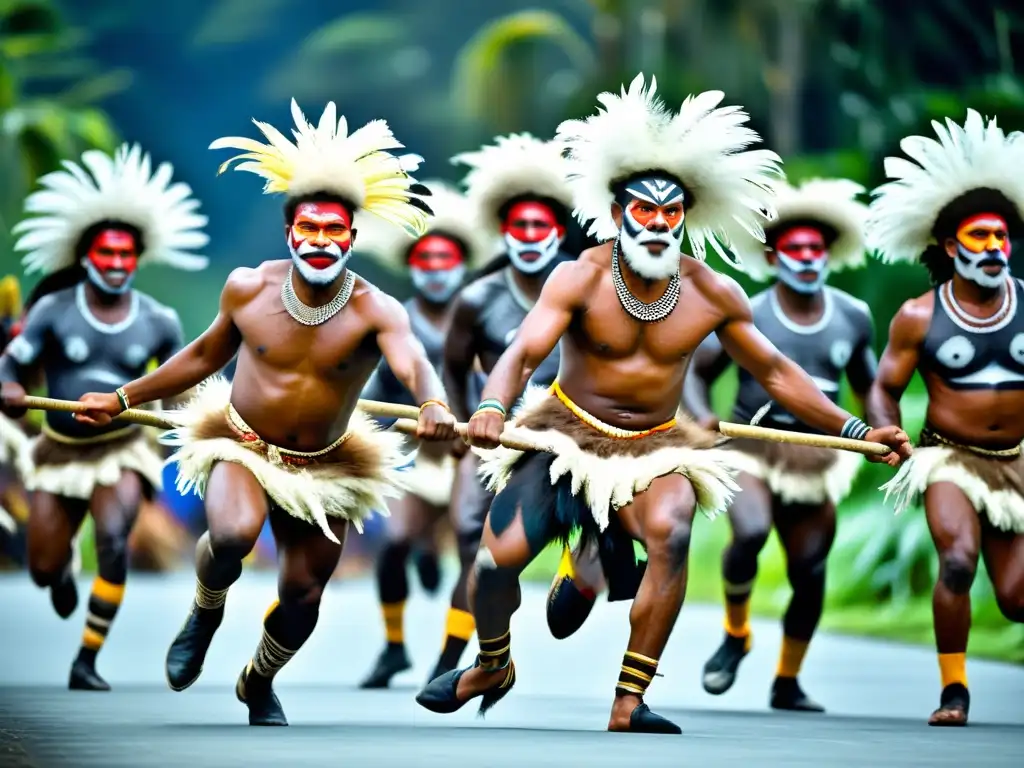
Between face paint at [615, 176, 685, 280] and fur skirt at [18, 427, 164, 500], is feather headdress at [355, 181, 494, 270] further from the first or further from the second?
face paint at [615, 176, 685, 280]

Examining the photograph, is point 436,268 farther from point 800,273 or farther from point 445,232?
point 800,273

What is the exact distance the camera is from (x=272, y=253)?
85.8 feet

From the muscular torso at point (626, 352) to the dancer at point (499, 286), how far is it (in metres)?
1.97

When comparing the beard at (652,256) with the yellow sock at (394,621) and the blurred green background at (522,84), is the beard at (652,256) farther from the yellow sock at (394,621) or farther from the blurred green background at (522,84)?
the blurred green background at (522,84)

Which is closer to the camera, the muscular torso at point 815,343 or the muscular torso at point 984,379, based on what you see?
the muscular torso at point 984,379

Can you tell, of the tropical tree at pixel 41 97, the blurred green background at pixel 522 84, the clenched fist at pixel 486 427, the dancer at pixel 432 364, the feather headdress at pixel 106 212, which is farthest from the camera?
the tropical tree at pixel 41 97

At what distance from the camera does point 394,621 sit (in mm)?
10555

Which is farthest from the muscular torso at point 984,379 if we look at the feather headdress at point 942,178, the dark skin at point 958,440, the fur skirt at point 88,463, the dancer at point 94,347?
the dancer at point 94,347

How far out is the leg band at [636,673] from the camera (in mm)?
7289

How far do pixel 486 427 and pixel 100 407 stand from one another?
1776 millimetres

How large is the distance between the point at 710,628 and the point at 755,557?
378 centimetres

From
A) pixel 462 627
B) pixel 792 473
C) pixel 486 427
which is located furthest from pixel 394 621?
pixel 486 427

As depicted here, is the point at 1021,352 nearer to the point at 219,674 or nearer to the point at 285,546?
the point at 285,546

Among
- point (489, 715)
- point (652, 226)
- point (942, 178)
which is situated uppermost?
point (942, 178)
